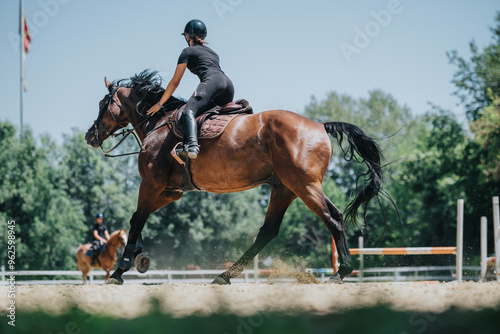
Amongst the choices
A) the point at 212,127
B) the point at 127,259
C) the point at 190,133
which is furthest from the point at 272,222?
the point at 127,259

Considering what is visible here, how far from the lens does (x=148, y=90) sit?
7.09m

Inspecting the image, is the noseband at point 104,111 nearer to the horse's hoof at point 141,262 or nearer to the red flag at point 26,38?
the horse's hoof at point 141,262

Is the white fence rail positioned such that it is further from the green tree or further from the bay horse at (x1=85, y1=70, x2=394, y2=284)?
the bay horse at (x1=85, y1=70, x2=394, y2=284)

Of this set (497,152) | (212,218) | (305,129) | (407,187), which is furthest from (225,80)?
(212,218)

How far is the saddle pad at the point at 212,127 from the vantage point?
19.7ft

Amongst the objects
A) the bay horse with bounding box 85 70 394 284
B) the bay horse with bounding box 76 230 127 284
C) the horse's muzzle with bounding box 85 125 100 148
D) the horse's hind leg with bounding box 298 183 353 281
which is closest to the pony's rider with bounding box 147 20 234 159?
the bay horse with bounding box 85 70 394 284

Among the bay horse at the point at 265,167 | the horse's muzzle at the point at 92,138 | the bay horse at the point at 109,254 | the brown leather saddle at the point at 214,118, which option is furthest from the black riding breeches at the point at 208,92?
the bay horse at the point at 109,254

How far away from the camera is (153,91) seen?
7.09 meters

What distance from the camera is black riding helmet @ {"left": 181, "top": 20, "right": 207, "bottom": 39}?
655 cm

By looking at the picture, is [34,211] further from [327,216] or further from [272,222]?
[327,216]

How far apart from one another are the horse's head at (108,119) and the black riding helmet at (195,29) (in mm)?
1377

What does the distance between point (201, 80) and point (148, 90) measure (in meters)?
1.04

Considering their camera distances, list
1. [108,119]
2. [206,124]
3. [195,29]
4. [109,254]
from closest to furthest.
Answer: [206,124]
[195,29]
[108,119]
[109,254]

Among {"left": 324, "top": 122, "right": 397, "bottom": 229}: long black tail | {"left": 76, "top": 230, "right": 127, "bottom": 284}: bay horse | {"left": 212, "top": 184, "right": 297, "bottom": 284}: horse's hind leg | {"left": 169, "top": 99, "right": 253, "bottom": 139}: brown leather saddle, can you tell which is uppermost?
{"left": 169, "top": 99, "right": 253, "bottom": 139}: brown leather saddle
